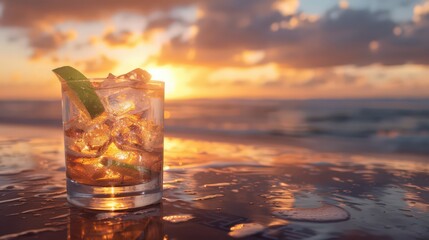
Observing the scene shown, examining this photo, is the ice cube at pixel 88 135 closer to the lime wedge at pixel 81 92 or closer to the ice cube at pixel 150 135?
the lime wedge at pixel 81 92

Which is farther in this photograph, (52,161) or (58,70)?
(52,161)

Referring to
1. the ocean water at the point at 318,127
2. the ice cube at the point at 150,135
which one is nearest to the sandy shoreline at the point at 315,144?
the ocean water at the point at 318,127

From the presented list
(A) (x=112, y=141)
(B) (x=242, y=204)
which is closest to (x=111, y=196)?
(A) (x=112, y=141)

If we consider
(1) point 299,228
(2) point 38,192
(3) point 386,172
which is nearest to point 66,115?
(2) point 38,192

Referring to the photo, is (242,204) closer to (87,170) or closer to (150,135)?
(150,135)

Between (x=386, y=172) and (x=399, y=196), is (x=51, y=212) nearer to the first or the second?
(x=399, y=196)

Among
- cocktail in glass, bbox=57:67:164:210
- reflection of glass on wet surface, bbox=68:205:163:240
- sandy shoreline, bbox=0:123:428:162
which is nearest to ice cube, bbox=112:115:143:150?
cocktail in glass, bbox=57:67:164:210
